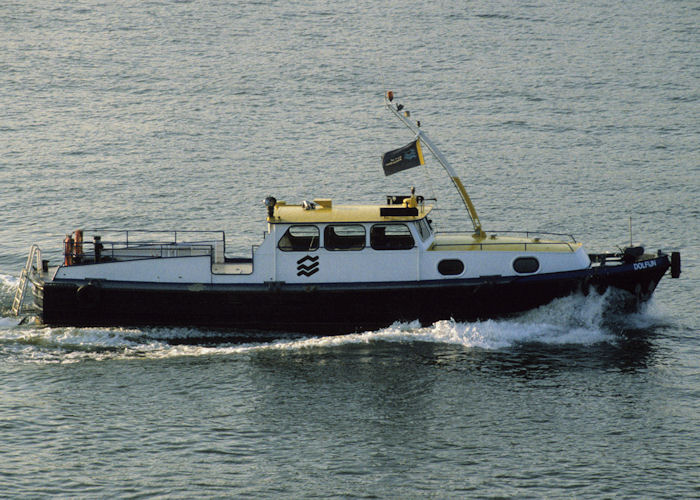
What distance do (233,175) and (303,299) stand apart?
68.3ft

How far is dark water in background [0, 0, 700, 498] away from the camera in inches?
838

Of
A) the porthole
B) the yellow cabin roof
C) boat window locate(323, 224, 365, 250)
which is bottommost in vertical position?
the porthole

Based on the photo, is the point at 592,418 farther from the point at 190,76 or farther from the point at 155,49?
the point at 155,49

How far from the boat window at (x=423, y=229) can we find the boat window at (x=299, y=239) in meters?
2.91

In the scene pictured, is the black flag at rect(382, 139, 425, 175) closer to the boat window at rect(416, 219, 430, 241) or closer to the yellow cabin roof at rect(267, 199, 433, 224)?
the yellow cabin roof at rect(267, 199, 433, 224)

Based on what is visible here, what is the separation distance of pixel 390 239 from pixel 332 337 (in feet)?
10.8

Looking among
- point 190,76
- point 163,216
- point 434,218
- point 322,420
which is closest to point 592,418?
point 322,420

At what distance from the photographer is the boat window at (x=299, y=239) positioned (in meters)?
26.7

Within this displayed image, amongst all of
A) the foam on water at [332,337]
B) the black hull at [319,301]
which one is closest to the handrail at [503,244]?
the black hull at [319,301]

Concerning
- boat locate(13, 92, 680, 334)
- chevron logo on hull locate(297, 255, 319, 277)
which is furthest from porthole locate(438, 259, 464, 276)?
chevron logo on hull locate(297, 255, 319, 277)

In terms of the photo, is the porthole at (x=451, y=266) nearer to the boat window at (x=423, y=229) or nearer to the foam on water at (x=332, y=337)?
the boat window at (x=423, y=229)

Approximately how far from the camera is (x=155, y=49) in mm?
69188

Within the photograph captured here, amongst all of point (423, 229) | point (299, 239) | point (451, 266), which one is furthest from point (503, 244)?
point (299, 239)

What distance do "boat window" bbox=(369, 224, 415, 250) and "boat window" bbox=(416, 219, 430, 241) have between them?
35 centimetres
